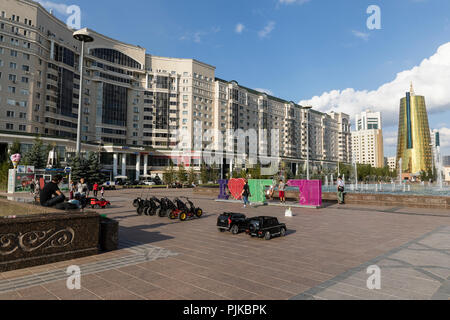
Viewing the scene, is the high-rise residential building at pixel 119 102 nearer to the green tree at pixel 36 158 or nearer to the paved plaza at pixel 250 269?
the green tree at pixel 36 158

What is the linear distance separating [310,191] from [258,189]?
12.1 ft

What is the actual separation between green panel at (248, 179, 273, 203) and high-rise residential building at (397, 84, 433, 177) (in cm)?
16291

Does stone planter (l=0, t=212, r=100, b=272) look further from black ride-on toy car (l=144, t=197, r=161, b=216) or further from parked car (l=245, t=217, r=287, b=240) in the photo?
black ride-on toy car (l=144, t=197, r=161, b=216)

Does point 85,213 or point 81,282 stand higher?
point 85,213

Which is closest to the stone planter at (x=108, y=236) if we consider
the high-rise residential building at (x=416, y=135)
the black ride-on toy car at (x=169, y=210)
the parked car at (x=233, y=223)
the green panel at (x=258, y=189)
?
the parked car at (x=233, y=223)

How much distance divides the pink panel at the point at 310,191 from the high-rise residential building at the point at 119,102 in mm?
37552

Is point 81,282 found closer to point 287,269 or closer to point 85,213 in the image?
point 85,213

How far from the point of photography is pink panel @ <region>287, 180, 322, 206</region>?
18.6 metres

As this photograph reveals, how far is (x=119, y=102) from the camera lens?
79.4 metres

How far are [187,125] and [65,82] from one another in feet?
111

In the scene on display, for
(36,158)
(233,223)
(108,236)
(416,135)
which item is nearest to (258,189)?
(233,223)

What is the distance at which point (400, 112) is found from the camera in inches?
6289
